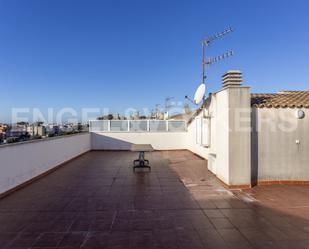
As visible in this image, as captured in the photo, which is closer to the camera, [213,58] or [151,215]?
[151,215]

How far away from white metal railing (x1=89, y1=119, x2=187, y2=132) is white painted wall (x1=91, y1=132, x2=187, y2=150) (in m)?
0.27

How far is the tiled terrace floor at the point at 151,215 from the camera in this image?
139 inches

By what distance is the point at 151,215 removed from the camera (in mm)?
4559

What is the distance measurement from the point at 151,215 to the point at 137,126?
11.6 m

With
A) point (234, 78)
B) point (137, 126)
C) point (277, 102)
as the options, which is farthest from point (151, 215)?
point (137, 126)

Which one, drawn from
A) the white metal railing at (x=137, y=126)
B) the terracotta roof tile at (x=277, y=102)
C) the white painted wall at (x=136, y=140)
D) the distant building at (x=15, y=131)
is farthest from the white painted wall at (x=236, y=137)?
the white metal railing at (x=137, y=126)

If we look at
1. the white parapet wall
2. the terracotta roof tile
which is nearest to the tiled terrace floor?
the white parapet wall

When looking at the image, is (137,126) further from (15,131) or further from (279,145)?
(279,145)

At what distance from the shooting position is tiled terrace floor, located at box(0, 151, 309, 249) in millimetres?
3539

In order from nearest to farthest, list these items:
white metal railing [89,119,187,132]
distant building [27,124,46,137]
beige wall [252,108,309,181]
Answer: beige wall [252,108,309,181]
distant building [27,124,46,137]
white metal railing [89,119,187,132]

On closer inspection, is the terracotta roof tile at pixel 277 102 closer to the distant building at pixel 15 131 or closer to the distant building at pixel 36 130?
the distant building at pixel 15 131

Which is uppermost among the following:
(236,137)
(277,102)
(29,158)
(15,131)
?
(277,102)

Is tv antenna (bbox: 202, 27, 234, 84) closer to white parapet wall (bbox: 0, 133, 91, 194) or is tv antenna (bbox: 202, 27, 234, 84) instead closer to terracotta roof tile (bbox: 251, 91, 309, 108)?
terracotta roof tile (bbox: 251, 91, 309, 108)

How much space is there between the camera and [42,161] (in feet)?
26.6
